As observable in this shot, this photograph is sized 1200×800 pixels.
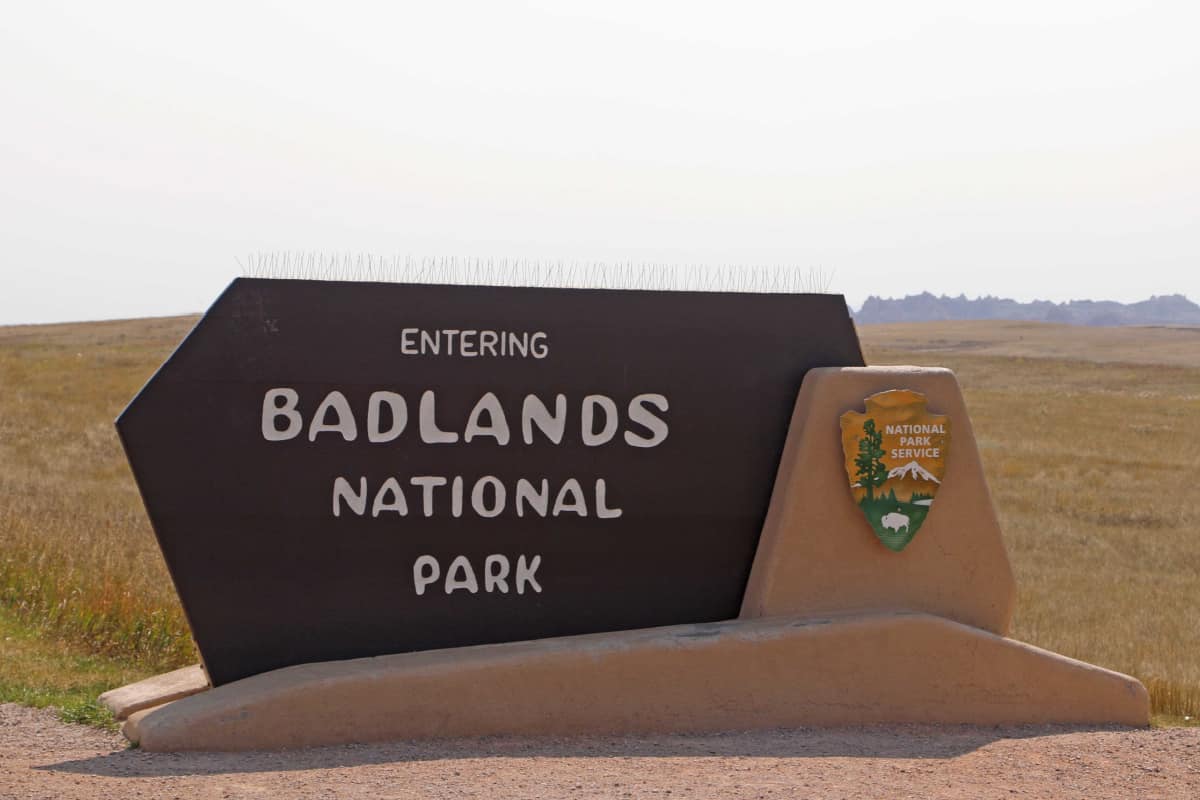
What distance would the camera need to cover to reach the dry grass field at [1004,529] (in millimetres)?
10148

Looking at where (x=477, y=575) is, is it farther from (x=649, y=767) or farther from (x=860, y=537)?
(x=860, y=537)

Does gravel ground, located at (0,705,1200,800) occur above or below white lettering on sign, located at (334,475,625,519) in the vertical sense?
below

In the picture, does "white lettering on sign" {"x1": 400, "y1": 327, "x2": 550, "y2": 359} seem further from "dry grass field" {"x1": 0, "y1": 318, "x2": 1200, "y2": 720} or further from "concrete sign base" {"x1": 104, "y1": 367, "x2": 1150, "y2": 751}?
"dry grass field" {"x1": 0, "y1": 318, "x2": 1200, "y2": 720}

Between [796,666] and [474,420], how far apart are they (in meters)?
2.52

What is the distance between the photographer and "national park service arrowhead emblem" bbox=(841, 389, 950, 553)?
321 inches

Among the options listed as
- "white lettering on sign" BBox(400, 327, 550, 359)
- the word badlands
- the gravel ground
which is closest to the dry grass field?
the gravel ground

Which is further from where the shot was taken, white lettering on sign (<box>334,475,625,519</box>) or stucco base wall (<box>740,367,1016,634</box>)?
stucco base wall (<box>740,367,1016,634</box>)

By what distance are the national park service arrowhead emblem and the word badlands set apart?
1.25m

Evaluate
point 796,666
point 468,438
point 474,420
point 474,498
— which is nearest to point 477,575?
point 474,498

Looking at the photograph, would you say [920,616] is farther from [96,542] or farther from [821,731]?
[96,542]

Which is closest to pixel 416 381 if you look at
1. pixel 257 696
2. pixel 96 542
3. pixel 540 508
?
pixel 540 508

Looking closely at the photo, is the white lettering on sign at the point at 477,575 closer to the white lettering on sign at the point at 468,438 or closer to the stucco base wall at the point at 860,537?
the white lettering on sign at the point at 468,438

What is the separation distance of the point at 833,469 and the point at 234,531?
3773mm

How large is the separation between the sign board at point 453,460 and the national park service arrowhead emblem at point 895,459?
521mm
